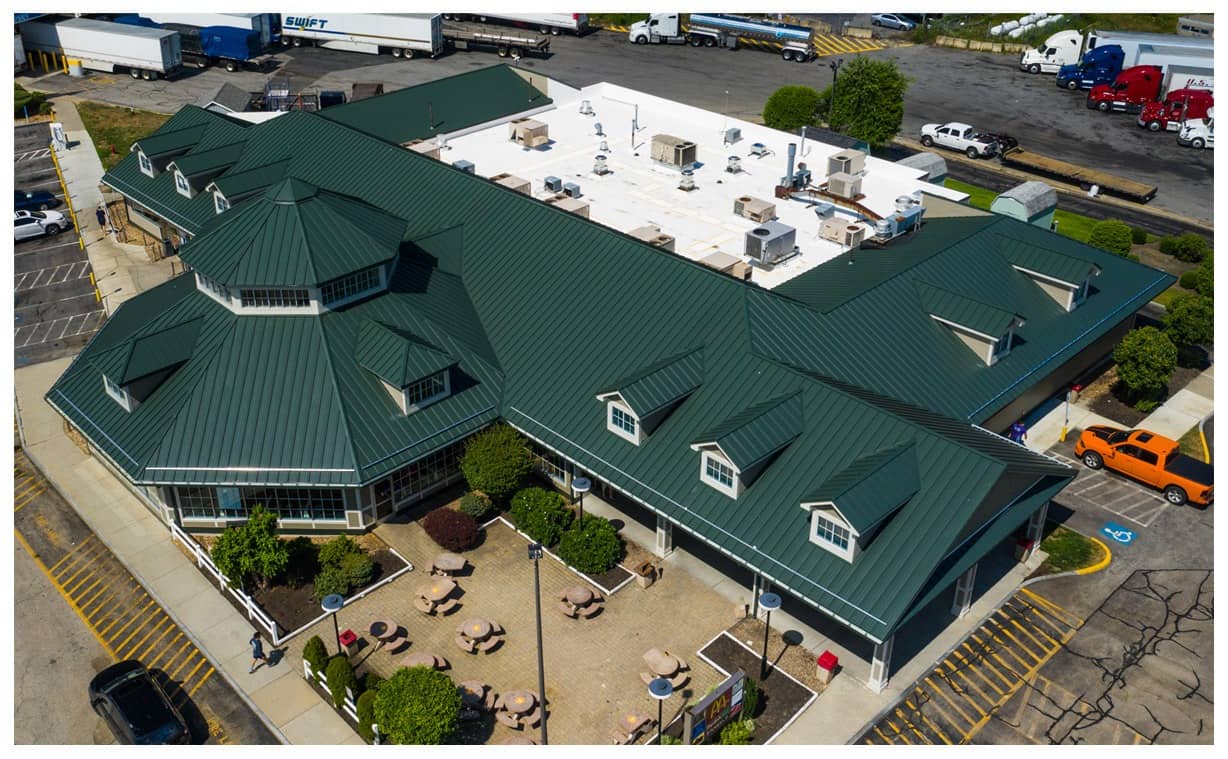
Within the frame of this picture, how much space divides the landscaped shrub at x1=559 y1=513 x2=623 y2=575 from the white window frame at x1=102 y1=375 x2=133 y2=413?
2065 centimetres

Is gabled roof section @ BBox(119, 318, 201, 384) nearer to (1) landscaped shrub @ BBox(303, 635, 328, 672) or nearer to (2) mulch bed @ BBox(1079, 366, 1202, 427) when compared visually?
(1) landscaped shrub @ BBox(303, 635, 328, 672)

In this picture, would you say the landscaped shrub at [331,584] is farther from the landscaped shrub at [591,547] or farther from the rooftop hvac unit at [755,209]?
the rooftop hvac unit at [755,209]

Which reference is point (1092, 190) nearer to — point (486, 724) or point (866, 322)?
point (866, 322)

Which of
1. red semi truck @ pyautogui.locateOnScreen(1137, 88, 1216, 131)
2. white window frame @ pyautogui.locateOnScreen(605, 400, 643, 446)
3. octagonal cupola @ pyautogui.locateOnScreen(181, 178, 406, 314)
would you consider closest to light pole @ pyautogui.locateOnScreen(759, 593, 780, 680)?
white window frame @ pyautogui.locateOnScreen(605, 400, 643, 446)

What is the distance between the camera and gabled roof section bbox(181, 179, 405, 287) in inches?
1901

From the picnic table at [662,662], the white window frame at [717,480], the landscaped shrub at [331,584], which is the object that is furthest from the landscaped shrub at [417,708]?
the white window frame at [717,480]

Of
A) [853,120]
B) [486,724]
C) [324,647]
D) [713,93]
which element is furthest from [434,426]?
[713,93]

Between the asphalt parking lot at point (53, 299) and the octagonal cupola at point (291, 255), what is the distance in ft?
62.3

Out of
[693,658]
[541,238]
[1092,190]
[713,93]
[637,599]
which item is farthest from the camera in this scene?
[713,93]

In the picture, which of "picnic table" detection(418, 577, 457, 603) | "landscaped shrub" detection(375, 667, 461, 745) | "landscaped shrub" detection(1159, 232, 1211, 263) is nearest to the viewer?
"landscaped shrub" detection(375, 667, 461, 745)

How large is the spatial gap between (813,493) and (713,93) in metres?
78.2

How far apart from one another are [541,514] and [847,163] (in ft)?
114

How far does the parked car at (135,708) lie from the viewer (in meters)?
37.6

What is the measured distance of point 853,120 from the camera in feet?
296
